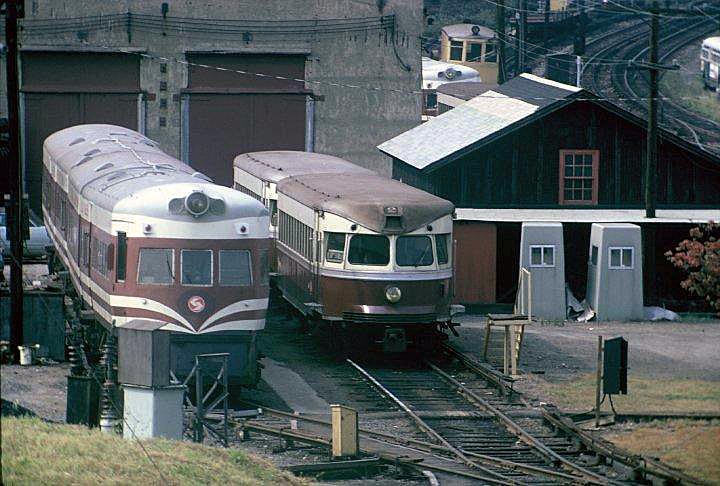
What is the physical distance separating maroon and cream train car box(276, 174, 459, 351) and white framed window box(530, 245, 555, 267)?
17.8 feet

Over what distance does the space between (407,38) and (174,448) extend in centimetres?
2900

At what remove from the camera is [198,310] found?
803 inches

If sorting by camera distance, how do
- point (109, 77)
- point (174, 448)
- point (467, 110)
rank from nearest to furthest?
1. point (174, 448)
2. point (467, 110)
3. point (109, 77)

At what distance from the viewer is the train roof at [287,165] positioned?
1155 inches

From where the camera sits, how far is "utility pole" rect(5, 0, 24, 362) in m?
23.0

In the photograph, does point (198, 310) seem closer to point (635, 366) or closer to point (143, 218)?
point (143, 218)

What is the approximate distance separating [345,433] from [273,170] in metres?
12.7

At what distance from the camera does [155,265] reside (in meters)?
20.5

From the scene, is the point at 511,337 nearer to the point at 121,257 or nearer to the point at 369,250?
the point at 369,250

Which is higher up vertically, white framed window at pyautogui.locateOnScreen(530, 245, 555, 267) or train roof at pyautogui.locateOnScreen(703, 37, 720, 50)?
train roof at pyautogui.locateOnScreen(703, 37, 720, 50)

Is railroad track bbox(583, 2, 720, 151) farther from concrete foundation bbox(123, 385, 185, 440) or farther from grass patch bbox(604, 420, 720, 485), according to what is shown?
concrete foundation bbox(123, 385, 185, 440)

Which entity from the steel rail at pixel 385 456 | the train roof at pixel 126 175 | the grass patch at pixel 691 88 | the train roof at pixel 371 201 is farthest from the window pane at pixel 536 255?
the grass patch at pixel 691 88

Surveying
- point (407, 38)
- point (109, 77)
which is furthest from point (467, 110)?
point (109, 77)

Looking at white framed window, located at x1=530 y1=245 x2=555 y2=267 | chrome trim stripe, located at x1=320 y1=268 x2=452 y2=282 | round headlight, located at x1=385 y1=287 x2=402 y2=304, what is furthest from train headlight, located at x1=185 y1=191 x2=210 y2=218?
white framed window, located at x1=530 y1=245 x2=555 y2=267
